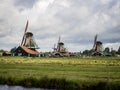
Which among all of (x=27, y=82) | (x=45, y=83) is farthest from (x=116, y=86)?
(x=27, y=82)

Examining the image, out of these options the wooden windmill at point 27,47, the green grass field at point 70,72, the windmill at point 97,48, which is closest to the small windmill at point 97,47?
the windmill at point 97,48

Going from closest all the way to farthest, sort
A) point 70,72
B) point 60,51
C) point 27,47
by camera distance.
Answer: point 70,72 → point 27,47 → point 60,51

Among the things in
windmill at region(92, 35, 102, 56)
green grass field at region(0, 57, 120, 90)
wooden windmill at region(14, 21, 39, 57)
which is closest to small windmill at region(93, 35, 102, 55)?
windmill at region(92, 35, 102, 56)

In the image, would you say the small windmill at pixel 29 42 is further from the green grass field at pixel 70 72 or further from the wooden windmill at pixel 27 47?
the green grass field at pixel 70 72

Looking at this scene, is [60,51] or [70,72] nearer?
[70,72]

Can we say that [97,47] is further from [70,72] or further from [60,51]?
[70,72]

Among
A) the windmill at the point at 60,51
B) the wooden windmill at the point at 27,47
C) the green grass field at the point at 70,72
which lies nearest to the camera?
the green grass field at the point at 70,72

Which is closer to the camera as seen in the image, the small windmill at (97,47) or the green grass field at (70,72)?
the green grass field at (70,72)

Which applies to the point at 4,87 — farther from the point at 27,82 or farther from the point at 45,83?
the point at 45,83

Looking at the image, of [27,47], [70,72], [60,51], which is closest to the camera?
[70,72]

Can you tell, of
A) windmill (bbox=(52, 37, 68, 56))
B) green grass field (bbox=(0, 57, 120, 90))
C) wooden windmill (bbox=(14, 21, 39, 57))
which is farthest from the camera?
windmill (bbox=(52, 37, 68, 56))

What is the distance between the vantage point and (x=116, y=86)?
3600 cm

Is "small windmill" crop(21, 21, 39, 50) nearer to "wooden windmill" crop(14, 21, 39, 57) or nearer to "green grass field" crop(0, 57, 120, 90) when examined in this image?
"wooden windmill" crop(14, 21, 39, 57)

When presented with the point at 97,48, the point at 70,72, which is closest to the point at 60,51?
the point at 97,48
